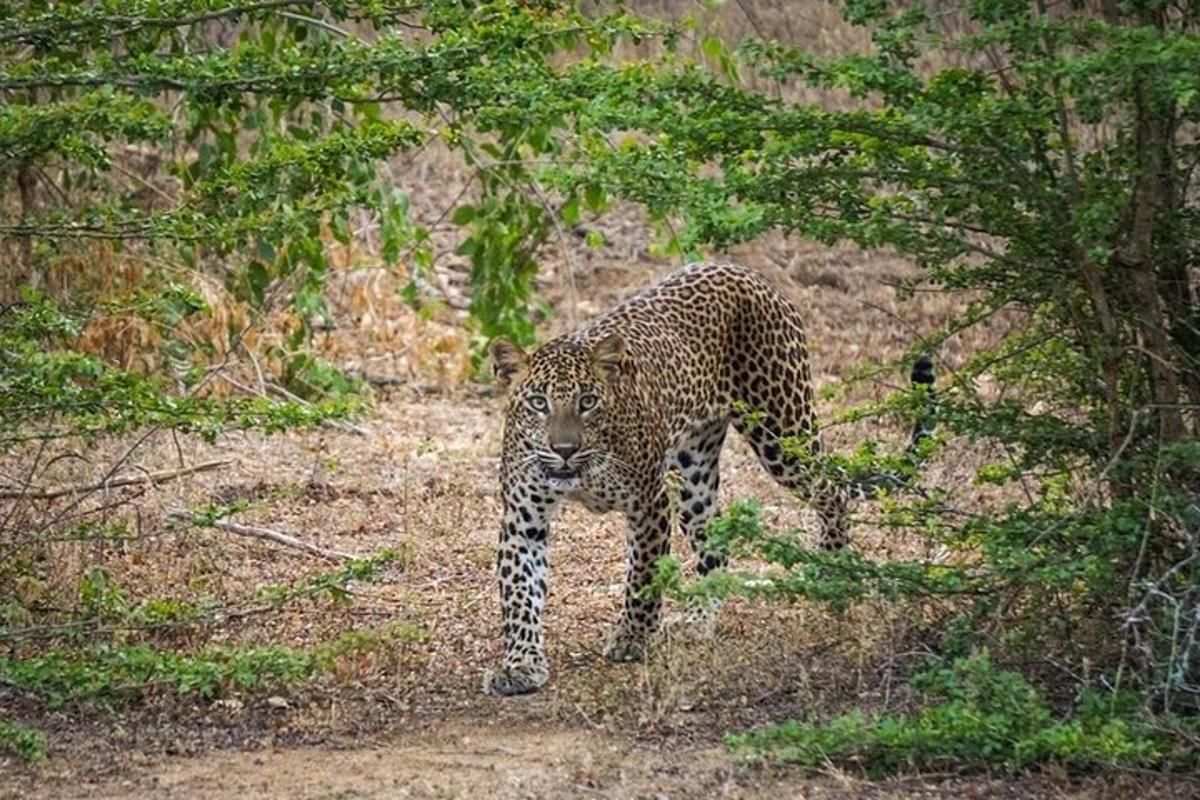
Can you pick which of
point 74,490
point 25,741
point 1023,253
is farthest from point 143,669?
point 1023,253

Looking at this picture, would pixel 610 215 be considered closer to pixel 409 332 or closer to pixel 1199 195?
pixel 409 332

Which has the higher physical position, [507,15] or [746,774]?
[507,15]

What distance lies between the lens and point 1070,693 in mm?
6949

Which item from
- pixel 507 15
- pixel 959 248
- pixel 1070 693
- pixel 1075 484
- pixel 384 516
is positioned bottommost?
pixel 384 516

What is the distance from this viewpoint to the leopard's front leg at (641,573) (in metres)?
8.46

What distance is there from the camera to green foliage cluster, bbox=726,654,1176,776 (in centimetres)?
625

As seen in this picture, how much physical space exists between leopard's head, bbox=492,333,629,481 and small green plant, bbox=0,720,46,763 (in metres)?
2.16

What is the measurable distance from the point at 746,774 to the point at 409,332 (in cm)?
787

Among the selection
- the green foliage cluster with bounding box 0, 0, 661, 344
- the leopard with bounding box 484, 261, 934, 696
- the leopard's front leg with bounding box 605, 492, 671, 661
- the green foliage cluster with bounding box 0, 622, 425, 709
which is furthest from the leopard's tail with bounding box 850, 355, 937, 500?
the green foliage cluster with bounding box 0, 622, 425, 709

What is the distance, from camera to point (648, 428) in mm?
8680

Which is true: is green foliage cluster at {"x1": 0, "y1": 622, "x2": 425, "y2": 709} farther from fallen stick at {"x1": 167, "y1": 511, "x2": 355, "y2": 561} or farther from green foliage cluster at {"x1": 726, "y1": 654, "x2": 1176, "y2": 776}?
fallen stick at {"x1": 167, "y1": 511, "x2": 355, "y2": 561}

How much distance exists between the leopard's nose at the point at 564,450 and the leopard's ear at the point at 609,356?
390mm

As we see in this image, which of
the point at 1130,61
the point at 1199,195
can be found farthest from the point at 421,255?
the point at 1130,61

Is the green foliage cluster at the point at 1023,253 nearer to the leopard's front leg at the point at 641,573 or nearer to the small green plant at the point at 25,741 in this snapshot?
the leopard's front leg at the point at 641,573
